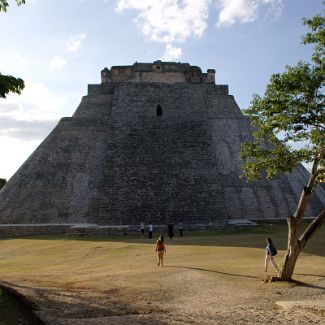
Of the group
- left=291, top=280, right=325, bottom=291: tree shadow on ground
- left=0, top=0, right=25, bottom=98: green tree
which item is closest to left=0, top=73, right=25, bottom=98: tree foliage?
left=0, top=0, right=25, bottom=98: green tree

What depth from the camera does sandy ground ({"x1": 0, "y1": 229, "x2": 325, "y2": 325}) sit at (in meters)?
5.97

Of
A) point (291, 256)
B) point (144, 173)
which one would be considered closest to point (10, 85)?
point (291, 256)

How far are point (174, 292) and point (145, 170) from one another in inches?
578

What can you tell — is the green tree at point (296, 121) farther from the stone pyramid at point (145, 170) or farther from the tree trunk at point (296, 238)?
the stone pyramid at point (145, 170)

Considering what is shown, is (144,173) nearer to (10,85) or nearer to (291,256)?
(291,256)

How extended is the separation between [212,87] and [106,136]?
911cm

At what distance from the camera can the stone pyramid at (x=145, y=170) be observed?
20.3 meters

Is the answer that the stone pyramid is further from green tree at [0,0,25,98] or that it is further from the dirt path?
green tree at [0,0,25,98]

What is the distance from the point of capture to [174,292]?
7.70m

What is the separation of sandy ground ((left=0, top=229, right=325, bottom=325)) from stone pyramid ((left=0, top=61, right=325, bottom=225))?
26.0 ft

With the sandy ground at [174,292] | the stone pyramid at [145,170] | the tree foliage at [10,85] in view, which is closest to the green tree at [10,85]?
the tree foliage at [10,85]

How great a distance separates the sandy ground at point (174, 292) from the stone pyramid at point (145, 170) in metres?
7.91

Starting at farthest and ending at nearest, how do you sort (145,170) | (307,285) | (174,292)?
(145,170)
(307,285)
(174,292)

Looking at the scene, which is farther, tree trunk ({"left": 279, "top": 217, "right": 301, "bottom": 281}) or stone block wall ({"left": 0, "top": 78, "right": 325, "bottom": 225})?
stone block wall ({"left": 0, "top": 78, "right": 325, "bottom": 225})
